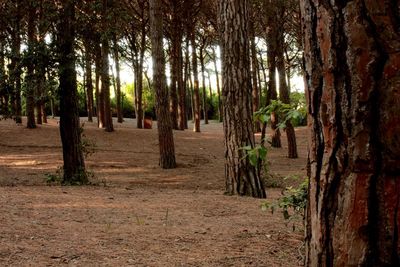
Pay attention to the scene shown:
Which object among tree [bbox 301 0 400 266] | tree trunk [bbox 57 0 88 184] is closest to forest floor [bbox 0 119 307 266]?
tree trunk [bbox 57 0 88 184]

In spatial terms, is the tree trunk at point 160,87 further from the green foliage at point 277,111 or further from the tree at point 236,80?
the green foliage at point 277,111

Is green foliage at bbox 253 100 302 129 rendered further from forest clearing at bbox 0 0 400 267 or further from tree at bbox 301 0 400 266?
tree at bbox 301 0 400 266

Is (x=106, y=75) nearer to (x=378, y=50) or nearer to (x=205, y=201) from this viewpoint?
(x=205, y=201)

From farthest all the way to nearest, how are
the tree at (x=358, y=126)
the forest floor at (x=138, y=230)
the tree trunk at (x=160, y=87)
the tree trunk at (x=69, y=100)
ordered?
the tree trunk at (x=160, y=87)
the tree trunk at (x=69, y=100)
the forest floor at (x=138, y=230)
the tree at (x=358, y=126)

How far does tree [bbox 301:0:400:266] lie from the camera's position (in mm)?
1467

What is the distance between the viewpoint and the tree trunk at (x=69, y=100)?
10.1 m

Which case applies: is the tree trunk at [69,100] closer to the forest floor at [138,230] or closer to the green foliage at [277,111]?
the forest floor at [138,230]

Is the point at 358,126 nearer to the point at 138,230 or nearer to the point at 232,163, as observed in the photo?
the point at 138,230

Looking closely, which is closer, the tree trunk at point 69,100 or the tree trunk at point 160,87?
the tree trunk at point 69,100

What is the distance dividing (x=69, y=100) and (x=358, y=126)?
9.48 meters

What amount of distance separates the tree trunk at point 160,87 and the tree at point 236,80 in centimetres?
645

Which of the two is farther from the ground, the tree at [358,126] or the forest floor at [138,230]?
the tree at [358,126]

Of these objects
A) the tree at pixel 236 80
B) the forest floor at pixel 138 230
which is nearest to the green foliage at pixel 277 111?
the forest floor at pixel 138 230

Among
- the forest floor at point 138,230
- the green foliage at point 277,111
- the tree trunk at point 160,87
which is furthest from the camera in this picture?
the tree trunk at point 160,87
